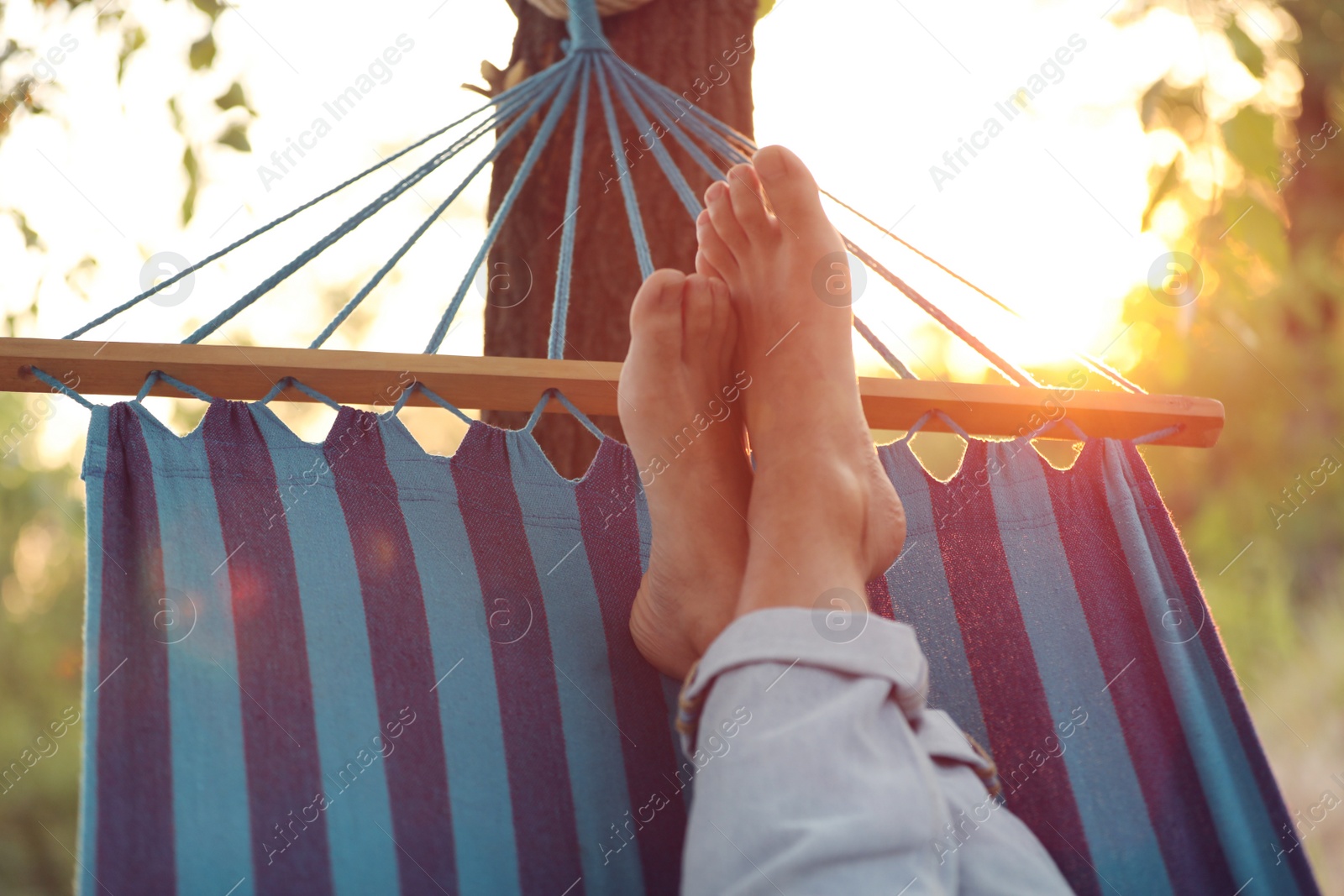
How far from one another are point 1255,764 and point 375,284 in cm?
121

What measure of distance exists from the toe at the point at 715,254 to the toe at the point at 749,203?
36mm

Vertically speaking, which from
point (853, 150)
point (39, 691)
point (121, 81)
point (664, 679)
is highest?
point (39, 691)

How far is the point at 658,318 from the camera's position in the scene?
1.01m

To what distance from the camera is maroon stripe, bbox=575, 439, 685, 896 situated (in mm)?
970

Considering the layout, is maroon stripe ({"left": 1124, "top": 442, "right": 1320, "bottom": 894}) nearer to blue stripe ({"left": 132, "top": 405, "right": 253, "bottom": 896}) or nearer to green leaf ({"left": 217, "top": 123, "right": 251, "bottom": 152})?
blue stripe ({"left": 132, "top": 405, "right": 253, "bottom": 896})

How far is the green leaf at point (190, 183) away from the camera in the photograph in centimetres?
206

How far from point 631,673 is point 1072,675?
556mm

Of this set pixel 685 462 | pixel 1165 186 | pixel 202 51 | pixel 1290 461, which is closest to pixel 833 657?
pixel 685 462

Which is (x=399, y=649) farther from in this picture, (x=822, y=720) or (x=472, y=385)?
(x=822, y=720)

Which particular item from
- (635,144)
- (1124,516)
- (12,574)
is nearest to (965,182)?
(635,144)

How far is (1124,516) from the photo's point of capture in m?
1.28

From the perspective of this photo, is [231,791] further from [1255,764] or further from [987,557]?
[1255,764]

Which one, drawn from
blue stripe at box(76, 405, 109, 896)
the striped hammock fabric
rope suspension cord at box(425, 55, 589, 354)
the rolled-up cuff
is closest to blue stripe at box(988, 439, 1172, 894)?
the striped hammock fabric

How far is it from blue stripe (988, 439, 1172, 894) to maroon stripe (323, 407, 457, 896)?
0.71 meters
